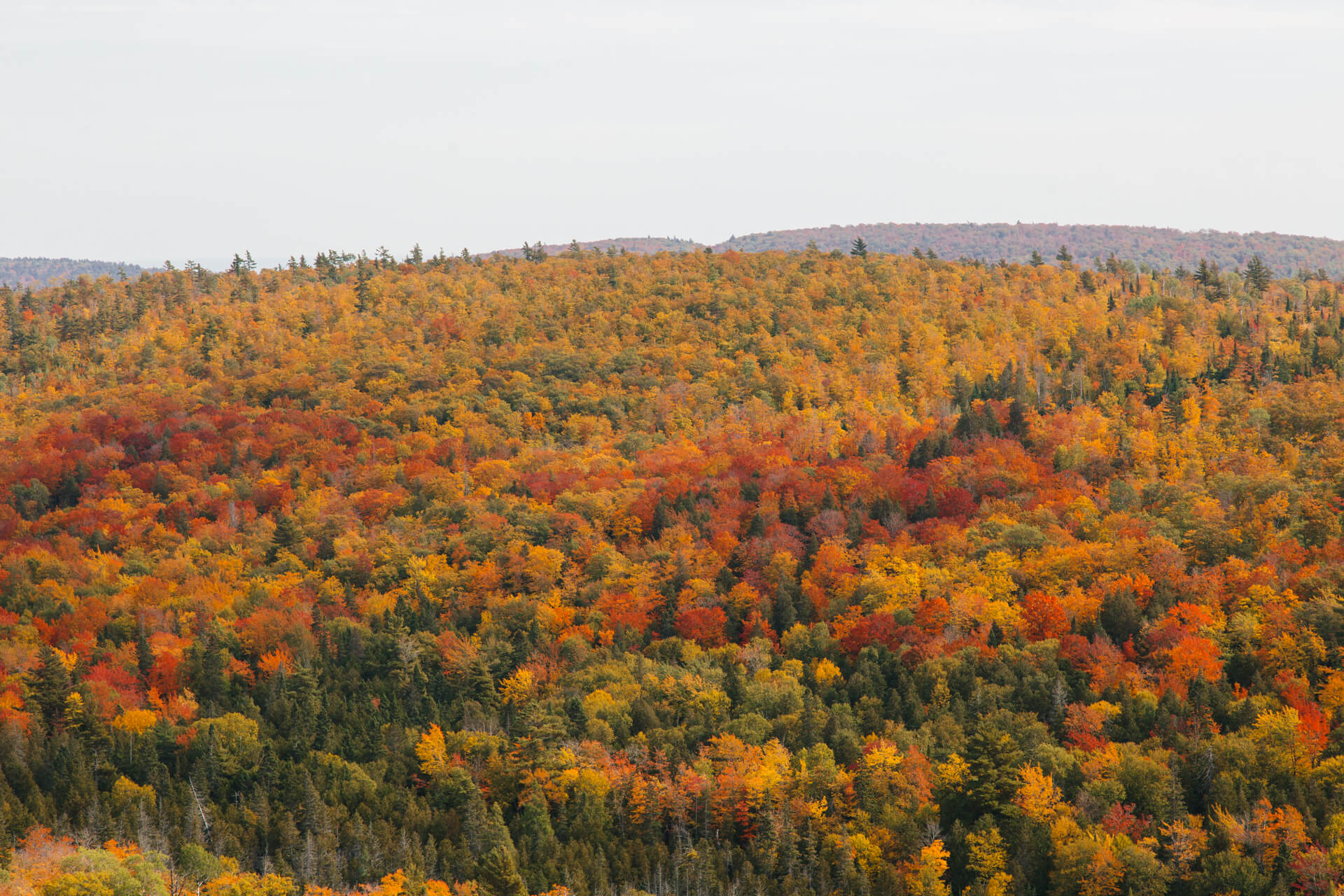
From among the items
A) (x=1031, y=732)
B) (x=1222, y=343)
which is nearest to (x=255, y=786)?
(x=1031, y=732)

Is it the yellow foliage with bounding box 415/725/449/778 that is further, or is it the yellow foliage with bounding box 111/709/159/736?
the yellow foliage with bounding box 111/709/159/736

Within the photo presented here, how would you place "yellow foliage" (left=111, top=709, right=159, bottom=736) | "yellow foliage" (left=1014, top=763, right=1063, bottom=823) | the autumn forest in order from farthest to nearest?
"yellow foliage" (left=111, top=709, right=159, bottom=736), "yellow foliage" (left=1014, top=763, right=1063, bottom=823), the autumn forest

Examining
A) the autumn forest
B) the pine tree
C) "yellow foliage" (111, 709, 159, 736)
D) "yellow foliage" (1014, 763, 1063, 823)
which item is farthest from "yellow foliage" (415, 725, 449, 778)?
"yellow foliage" (1014, 763, 1063, 823)

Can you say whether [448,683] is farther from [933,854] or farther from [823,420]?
[823,420]

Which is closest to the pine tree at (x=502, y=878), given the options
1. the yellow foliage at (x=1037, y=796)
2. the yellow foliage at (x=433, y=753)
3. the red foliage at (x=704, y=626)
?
the yellow foliage at (x=433, y=753)

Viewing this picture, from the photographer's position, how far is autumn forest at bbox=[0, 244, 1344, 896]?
85.3 meters

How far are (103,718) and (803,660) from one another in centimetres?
6568

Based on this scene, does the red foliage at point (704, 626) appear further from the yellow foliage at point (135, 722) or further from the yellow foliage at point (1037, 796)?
the yellow foliage at point (135, 722)

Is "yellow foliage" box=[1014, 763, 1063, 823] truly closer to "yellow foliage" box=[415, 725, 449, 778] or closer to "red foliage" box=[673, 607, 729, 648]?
"red foliage" box=[673, 607, 729, 648]

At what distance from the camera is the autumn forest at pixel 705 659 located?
280ft

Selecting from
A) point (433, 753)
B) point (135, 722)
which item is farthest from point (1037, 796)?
point (135, 722)

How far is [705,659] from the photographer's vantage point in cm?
11794

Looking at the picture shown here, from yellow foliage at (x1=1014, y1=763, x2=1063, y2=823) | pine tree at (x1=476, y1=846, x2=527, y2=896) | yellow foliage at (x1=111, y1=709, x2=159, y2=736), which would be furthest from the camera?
yellow foliage at (x1=111, y1=709, x2=159, y2=736)

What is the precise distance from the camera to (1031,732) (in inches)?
3703
